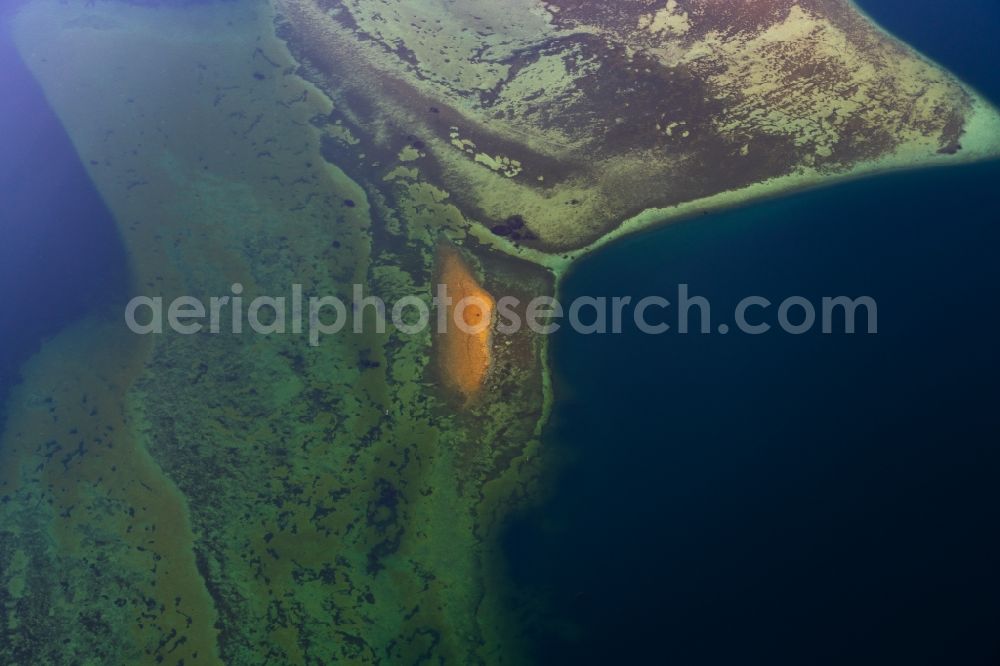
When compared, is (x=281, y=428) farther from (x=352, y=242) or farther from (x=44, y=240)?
(x=44, y=240)

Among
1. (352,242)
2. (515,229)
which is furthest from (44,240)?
(515,229)

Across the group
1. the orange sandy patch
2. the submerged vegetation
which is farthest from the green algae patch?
the orange sandy patch

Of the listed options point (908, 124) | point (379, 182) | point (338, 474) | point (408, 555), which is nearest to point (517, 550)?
point (408, 555)

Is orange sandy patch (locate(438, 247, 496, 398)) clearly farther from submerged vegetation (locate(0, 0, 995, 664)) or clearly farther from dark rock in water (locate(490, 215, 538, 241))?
dark rock in water (locate(490, 215, 538, 241))

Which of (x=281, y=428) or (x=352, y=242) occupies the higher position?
(x=352, y=242)

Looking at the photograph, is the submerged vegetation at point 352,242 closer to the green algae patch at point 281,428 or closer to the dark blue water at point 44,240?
the green algae patch at point 281,428
